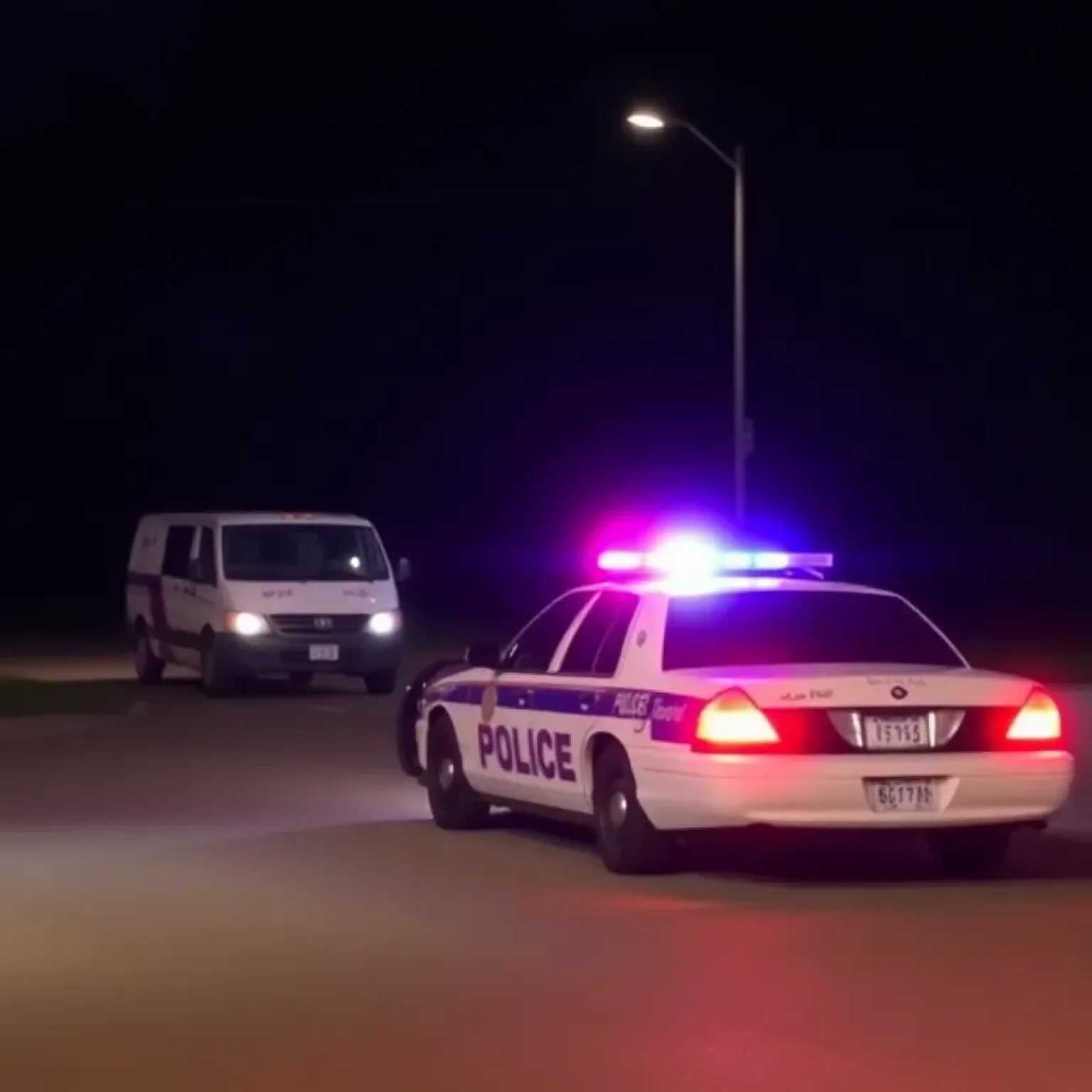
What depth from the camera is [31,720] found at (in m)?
24.1

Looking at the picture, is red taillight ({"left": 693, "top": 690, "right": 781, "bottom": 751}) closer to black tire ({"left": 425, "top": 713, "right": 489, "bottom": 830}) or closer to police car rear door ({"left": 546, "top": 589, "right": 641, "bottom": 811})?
police car rear door ({"left": 546, "top": 589, "right": 641, "bottom": 811})

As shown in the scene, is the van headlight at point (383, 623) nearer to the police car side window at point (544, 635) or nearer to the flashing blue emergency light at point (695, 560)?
the flashing blue emergency light at point (695, 560)

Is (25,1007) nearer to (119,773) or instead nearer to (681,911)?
(681,911)

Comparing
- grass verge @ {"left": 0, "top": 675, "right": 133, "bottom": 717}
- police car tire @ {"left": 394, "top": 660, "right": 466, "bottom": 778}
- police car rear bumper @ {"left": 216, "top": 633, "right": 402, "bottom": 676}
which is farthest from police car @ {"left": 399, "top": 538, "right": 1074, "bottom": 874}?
police car rear bumper @ {"left": 216, "top": 633, "right": 402, "bottom": 676}

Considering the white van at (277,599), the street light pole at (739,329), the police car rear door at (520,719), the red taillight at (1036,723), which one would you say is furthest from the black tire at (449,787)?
the street light pole at (739,329)

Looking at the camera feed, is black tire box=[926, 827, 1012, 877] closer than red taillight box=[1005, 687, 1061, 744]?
No

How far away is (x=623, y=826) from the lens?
1286 cm

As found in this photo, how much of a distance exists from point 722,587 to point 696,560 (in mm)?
1763

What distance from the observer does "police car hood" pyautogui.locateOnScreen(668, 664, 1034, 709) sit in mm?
12266

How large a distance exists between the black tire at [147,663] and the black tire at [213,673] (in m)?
2.21

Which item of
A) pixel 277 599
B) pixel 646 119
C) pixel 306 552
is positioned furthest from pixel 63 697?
pixel 646 119

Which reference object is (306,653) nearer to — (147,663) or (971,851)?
(147,663)

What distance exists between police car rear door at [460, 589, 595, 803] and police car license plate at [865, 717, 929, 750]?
1.98 meters

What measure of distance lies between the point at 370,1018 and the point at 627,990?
1076 millimetres
